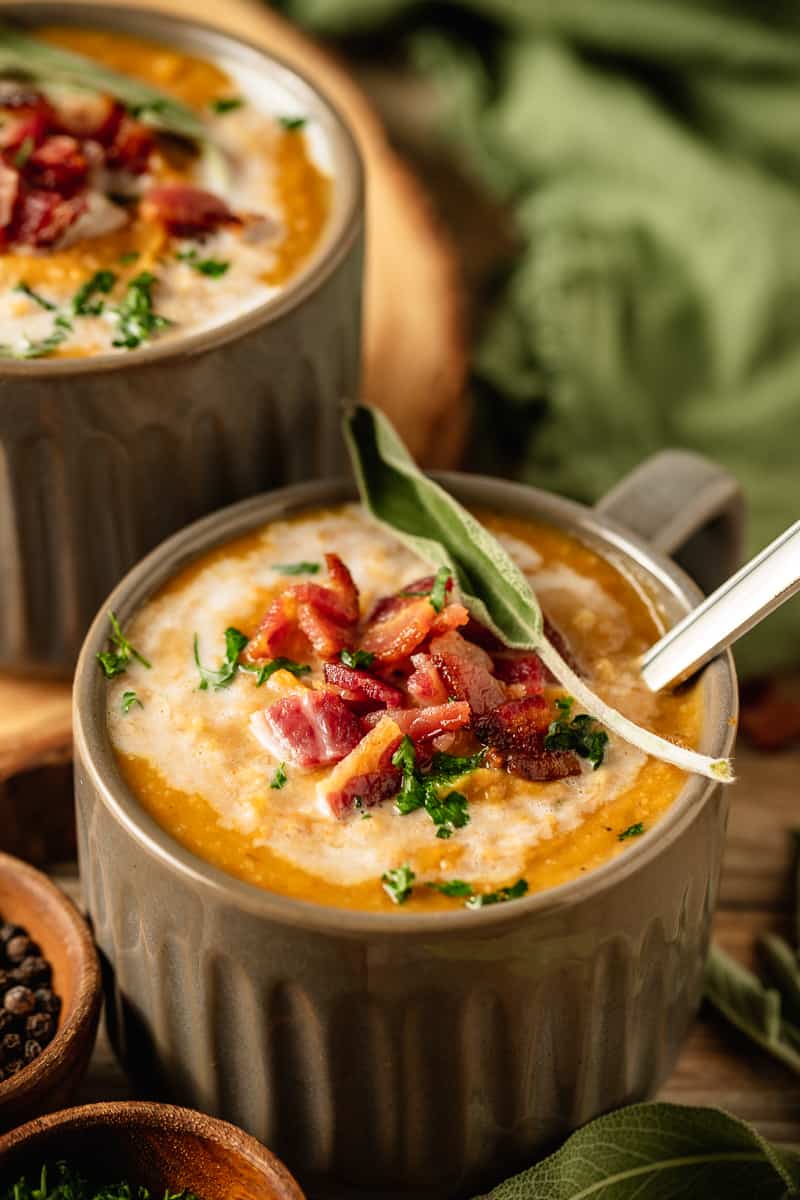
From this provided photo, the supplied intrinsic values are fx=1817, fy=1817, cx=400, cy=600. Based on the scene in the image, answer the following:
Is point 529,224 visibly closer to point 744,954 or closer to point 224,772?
point 744,954

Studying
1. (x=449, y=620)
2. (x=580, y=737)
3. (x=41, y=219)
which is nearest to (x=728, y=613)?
(x=580, y=737)

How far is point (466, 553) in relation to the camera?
2.31m

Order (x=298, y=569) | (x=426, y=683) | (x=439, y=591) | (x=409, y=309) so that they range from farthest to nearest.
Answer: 1. (x=409, y=309)
2. (x=298, y=569)
3. (x=439, y=591)
4. (x=426, y=683)

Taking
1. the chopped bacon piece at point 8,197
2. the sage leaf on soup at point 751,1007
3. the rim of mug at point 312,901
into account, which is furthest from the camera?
the chopped bacon piece at point 8,197

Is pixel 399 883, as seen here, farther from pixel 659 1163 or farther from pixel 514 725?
pixel 659 1163

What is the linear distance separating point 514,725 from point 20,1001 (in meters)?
0.69

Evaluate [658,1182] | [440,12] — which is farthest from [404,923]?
[440,12]

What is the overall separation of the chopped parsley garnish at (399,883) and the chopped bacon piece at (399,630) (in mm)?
323

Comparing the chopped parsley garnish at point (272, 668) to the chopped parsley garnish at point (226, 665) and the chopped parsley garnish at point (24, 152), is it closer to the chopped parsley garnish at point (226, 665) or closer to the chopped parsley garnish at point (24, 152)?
the chopped parsley garnish at point (226, 665)

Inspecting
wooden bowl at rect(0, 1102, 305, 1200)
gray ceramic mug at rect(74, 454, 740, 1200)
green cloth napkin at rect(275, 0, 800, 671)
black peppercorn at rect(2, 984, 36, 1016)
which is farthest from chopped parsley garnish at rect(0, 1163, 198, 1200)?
green cloth napkin at rect(275, 0, 800, 671)

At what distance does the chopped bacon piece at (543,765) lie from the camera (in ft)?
6.70

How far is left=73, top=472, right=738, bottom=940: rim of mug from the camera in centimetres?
187

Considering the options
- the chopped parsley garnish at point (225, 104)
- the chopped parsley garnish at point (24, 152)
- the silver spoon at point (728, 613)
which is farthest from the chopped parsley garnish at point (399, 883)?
the chopped parsley garnish at point (225, 104)

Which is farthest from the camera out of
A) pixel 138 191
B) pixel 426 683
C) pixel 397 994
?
pixel 138 191
